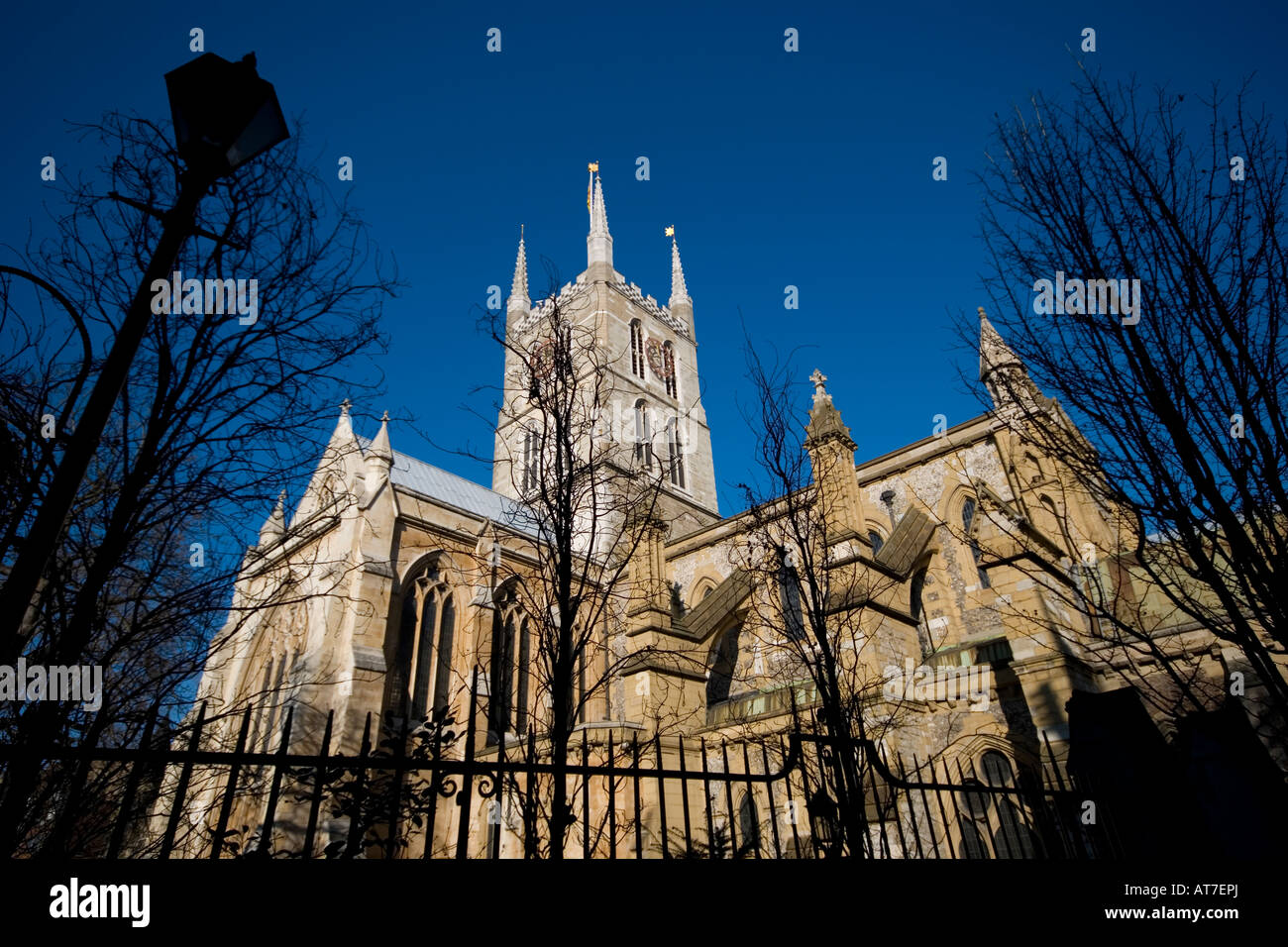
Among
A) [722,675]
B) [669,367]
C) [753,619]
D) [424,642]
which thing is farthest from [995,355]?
[669,367]

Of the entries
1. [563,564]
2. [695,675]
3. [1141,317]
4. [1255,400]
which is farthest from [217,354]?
[695,675]

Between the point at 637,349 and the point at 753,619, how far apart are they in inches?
945

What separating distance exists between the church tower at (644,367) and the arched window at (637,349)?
0.16 ft

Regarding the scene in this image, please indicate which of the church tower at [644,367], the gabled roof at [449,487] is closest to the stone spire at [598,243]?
the church tower at [644,367]

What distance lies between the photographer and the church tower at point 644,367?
1256 inches

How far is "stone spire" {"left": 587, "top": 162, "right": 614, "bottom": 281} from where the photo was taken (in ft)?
120

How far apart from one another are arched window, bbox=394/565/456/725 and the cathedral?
0.20 feet

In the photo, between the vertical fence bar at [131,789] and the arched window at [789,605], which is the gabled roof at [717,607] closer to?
the arched window at [789,605]

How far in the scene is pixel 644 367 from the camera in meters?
36.0

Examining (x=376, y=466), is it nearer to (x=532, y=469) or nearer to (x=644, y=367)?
(x=532, y=469)

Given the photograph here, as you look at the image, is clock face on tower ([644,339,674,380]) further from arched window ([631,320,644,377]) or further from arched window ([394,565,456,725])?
arched window ([394,565,456,725])

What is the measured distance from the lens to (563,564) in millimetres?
5301

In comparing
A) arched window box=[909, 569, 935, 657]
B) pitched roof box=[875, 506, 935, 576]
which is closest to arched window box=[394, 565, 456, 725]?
pitched roof box=[875, 506, 935, 576]
